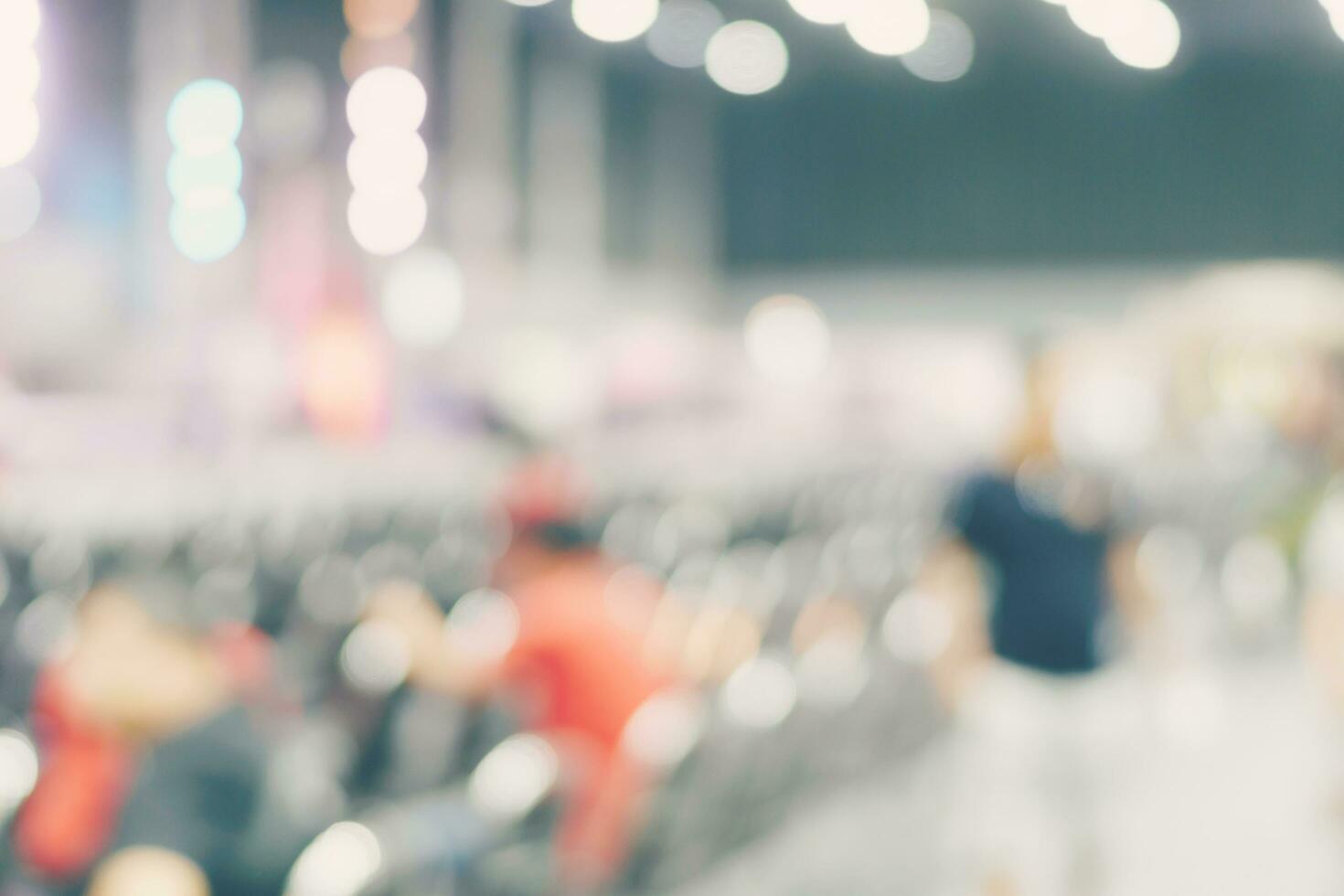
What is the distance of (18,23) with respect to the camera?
786 cm

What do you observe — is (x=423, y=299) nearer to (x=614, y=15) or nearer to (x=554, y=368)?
(x=554, y=368)

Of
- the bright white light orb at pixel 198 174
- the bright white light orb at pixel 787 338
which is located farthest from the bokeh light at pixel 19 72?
the bright white light orb at pixel 787 338

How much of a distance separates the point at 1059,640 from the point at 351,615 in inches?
91.1

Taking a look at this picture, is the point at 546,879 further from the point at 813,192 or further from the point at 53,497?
the point at 813,192

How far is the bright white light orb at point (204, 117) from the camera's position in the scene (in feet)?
31.5

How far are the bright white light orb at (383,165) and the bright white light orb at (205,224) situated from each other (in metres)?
1.98

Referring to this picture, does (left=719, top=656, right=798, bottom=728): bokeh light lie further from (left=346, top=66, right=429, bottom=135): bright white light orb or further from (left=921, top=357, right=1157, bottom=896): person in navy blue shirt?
(left=346, top=66, right=429, bottom=135): bright white light orb

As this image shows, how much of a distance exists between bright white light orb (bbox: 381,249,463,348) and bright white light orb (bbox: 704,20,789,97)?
4371 millimetres

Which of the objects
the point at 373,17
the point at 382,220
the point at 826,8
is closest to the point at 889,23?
the point at 826,8

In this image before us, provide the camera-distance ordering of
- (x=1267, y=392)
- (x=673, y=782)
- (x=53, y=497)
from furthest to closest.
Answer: (x=1267, y=392) → (x=53, y=497) → (x=673, y=782)

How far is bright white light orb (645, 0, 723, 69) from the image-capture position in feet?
46.4

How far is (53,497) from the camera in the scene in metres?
7.95

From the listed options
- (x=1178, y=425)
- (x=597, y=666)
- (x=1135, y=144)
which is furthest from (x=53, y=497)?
(x=1135, y=144)

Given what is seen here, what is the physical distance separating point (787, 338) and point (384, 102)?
1004 cm
